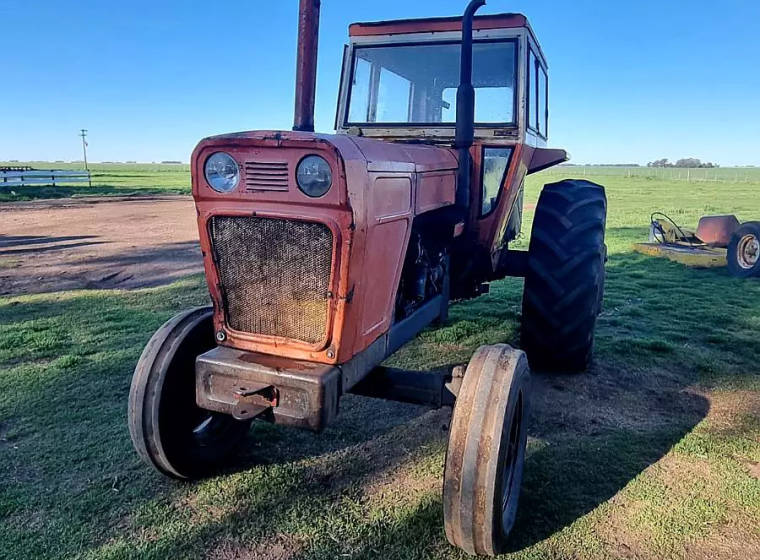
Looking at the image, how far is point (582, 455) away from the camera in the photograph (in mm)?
3199

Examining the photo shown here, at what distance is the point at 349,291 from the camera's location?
2316mm

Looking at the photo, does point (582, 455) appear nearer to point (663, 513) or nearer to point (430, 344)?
point (663, 513)

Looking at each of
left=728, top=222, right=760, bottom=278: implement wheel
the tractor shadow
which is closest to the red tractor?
the tractor shadow

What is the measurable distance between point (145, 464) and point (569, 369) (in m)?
2.83

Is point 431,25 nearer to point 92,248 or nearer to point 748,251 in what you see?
point 748,251

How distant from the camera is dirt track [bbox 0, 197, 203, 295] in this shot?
7.59 m

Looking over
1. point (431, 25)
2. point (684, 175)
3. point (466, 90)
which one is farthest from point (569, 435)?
point (684, 175)

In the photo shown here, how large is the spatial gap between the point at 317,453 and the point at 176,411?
0.78 meters

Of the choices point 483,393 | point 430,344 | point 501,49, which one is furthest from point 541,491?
point 501,49

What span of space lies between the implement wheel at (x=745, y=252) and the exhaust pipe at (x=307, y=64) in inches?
275

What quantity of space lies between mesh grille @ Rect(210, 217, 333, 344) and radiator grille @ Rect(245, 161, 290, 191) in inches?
5.2

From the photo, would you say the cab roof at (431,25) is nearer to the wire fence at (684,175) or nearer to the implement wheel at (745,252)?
the implement wheel at (745,252)

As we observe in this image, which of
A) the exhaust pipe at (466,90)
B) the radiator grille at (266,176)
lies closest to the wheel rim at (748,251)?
the exhaust pipe at (466,90)

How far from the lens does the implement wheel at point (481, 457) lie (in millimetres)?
2217
